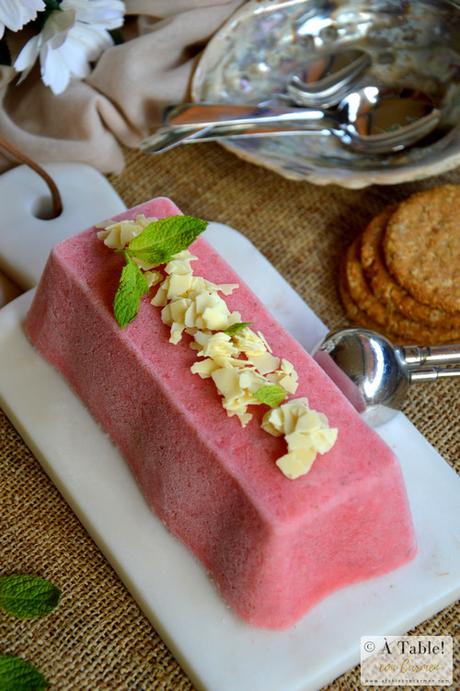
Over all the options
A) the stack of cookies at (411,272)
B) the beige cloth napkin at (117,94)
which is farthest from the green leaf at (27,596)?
the beige cloth napkin at (117,94)

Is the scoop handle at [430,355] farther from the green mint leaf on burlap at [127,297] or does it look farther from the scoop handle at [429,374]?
the green mint leaf on burlap at [127,297]

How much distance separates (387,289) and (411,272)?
6cm

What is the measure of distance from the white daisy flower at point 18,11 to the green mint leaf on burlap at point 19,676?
1092mm

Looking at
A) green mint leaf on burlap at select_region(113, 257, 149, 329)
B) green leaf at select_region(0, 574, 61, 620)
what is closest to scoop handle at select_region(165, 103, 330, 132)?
green mint leaf on burlap at select_region(113, 257, 149, 329)

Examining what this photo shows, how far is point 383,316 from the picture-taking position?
5.67ft

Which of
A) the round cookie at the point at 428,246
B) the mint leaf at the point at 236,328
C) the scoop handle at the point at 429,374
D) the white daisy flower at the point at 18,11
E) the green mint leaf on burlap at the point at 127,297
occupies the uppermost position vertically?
the white daisy flower at the point at 18,11

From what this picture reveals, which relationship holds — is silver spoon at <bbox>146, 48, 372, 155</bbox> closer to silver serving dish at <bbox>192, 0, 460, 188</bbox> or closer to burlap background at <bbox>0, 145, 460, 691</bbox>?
silver serving dish at <bbox>192, 0, 460, 188</bbox>

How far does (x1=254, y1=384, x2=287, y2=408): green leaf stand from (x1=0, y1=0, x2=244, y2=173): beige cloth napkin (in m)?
0.86

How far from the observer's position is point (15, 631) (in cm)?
139

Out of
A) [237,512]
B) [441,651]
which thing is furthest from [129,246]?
[441,651]

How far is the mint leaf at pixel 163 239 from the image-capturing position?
1428mm

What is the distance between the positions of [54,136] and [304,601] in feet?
3.70

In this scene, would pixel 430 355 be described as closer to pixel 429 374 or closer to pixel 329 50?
pixel 429 374

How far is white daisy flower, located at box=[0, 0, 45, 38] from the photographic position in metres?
1.61
